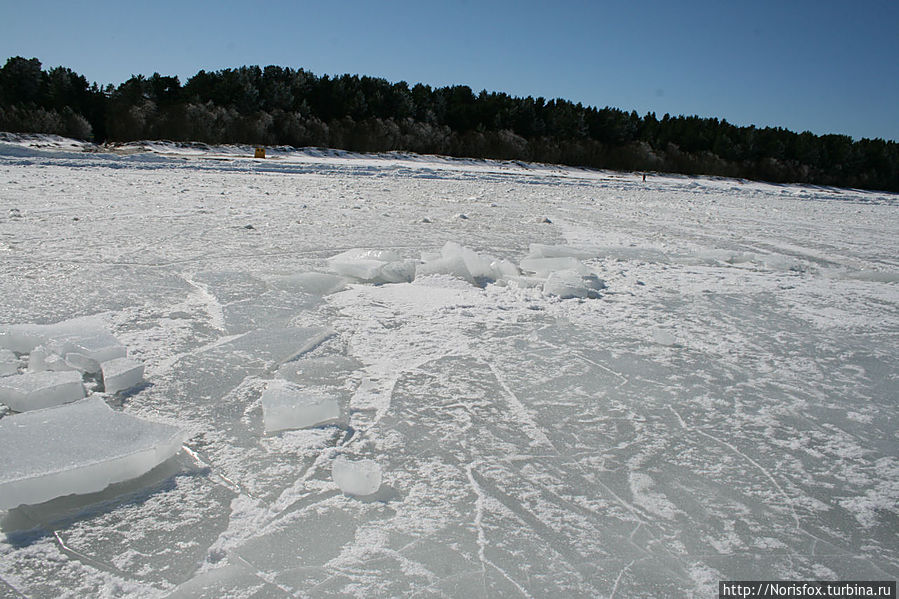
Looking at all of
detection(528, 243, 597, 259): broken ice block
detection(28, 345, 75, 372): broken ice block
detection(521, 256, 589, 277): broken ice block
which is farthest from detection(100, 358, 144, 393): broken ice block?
detection(528, 243, 597, 259): broken ice block

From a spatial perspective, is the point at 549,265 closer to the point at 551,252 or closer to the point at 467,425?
the point at 551,252

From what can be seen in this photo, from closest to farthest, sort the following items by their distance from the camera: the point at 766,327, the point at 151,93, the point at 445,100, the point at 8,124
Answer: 1. the point at 766,327
2. the point at 8,124
3. the point at 151,93
4. the point at 445,100

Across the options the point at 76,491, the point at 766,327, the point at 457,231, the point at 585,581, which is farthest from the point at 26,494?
the point at 457,231

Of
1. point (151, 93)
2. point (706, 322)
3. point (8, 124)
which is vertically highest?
point (151, 93)

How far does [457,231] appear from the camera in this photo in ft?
17.2

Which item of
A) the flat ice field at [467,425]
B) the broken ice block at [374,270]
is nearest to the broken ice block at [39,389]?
the flat ice field at [467,425]

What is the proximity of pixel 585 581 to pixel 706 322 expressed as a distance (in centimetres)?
186

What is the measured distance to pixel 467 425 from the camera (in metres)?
1.59

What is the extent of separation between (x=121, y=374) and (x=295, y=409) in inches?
21.9

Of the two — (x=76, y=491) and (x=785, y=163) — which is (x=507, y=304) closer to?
(x=76, y=491)

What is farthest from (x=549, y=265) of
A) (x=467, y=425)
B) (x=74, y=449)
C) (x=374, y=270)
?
(x=74, y=449)

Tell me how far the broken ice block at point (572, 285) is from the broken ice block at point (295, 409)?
1.61 meters

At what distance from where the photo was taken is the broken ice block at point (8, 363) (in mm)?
1688

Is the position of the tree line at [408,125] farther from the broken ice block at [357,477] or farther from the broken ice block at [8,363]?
the broken ice block at [357,477]
